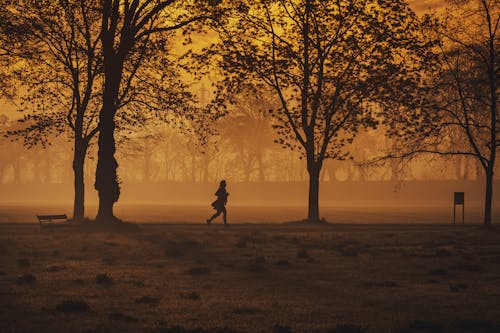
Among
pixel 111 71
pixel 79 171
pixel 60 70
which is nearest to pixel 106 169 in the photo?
pixel 111 71

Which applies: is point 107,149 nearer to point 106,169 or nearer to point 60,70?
point 106,169

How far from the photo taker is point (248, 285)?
14742 millimetres

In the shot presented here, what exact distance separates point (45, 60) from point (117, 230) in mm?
13414

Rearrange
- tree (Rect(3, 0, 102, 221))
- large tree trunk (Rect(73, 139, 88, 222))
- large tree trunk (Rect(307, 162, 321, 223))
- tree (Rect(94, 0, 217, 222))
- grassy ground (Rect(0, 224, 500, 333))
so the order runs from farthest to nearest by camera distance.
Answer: large tree trunk (Rect(307, 162, 321, 223)) → large tree trunk (Rect(73, 139, 88, 222)) → tree (Rect(3, 0, 102, 221)) → tree (Rect(94, 0, 217, 222)) → grassy ground (Rect(0, 224, 500, 333))

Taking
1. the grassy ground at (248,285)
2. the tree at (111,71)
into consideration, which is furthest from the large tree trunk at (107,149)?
the grassy ground at (248,285)

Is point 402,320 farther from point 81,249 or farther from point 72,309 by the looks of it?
point 81,249

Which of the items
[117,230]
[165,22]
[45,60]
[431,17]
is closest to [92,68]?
[45,60]

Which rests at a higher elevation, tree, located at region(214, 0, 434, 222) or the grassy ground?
tree, located at region(214, 0, 434, 222)

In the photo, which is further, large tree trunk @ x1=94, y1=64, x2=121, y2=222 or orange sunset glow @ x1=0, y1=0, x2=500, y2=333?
large tree trunk @ x1=94, y1=64, x2=121, y2=222

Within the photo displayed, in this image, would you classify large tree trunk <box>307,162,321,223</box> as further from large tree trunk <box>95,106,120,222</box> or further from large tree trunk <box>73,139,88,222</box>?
large tree trunk <box>73,139,88,222</box>

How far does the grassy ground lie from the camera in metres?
10.6

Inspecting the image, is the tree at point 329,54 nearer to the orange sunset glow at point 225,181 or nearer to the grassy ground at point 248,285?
the orange sunset glow at point 225,181

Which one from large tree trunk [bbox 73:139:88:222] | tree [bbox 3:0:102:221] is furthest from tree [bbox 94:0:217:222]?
large tree trunk [bbox 73:139:88:222]

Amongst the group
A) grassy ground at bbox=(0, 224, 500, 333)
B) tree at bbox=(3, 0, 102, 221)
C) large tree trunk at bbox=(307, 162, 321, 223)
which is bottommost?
grassy ground at bbox=(0, 224, 500, 333)
